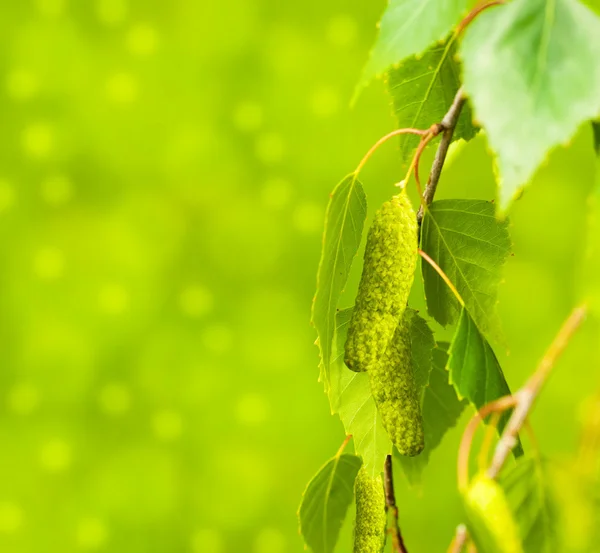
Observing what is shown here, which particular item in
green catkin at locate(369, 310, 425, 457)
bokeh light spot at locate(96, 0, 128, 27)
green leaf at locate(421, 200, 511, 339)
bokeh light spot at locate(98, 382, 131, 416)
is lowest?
bokeh light spot at locate(98, 382, 131, 416)

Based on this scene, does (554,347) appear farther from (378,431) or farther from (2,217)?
(2,217)

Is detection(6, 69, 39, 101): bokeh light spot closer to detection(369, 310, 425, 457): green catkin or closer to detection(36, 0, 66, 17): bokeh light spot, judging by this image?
detection(36, 0, 66, 17): bokeh light spot

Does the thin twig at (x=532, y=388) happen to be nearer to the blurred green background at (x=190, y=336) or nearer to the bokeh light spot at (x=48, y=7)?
the blurred green background at (x=190, y=336)

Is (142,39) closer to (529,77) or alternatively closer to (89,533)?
(89,533)

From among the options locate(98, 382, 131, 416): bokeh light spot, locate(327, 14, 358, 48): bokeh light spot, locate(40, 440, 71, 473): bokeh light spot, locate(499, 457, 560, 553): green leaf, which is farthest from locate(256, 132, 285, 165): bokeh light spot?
locate(499, 457, 560, 553): green leaf

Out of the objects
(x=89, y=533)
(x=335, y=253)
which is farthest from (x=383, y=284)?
(x=89, y=533)

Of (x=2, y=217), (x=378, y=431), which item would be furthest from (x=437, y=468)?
(x=378, y=431)

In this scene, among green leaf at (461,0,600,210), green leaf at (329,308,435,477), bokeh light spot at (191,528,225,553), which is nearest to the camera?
green leaf at (461,0,600,210)

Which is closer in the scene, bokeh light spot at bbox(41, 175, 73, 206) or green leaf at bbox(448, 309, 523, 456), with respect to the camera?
green leaf at bbox(448, 309, 523, 456)
